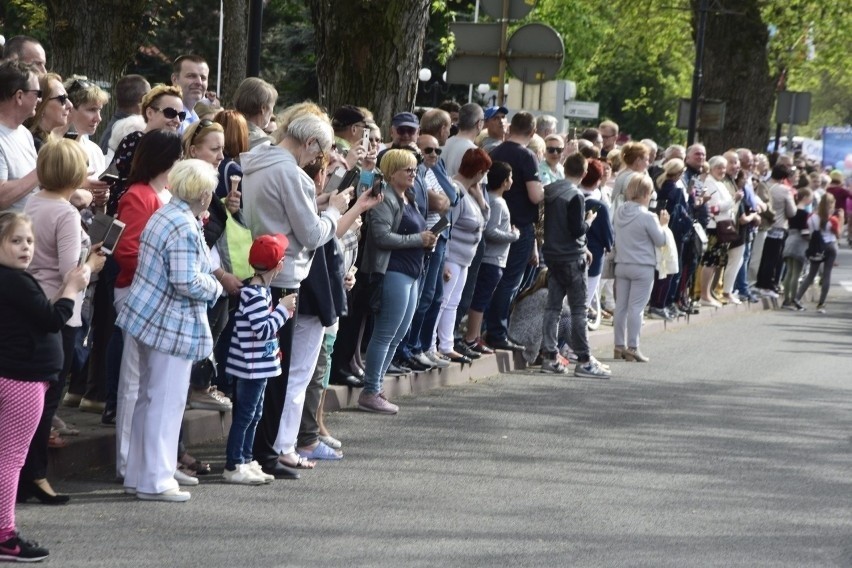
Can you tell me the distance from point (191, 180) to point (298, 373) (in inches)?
66.9

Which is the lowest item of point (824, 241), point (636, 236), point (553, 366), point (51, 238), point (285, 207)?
point (553, 366)

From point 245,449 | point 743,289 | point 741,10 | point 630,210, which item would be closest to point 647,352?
point 630,210

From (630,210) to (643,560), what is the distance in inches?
327

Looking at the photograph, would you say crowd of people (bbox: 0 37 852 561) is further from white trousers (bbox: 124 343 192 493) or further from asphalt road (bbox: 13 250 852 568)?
asphalt road (bbox: 13 250 852 568)

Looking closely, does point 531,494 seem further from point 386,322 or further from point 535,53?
point 535,53

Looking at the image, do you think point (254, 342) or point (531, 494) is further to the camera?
point (531, 494)

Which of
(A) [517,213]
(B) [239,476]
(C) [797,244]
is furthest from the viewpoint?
(C) [797,244]

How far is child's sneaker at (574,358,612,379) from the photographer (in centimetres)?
1406

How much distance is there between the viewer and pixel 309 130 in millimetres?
8773

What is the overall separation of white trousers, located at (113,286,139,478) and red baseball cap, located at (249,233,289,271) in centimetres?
65

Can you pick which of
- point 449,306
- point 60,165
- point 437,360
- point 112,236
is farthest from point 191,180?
point 449,306

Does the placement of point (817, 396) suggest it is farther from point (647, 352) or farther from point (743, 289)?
point (743, 289)

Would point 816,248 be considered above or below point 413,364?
above

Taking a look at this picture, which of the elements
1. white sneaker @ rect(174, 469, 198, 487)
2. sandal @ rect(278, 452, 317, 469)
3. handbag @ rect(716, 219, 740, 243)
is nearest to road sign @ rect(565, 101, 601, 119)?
handbag @ rect(716, 219, 740, 243)
